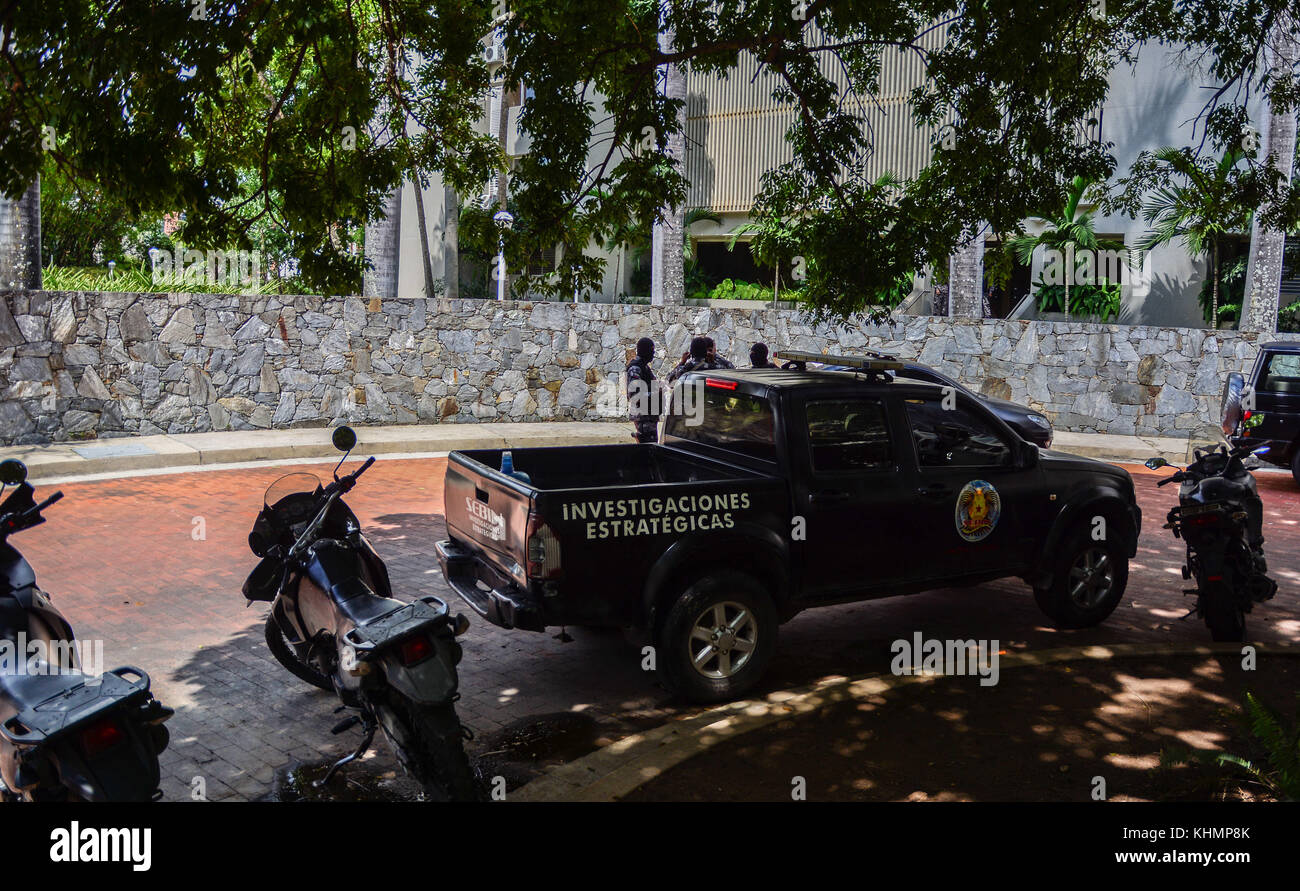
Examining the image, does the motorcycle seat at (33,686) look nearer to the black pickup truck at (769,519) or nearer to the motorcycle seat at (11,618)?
the motorcycle seat at (11,618)

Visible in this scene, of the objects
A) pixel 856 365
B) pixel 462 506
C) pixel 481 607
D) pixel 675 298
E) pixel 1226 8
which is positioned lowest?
pixel 481 607

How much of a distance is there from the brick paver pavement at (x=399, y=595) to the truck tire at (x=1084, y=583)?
15 centimetres

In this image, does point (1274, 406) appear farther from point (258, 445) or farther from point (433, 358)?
point (258, 445)

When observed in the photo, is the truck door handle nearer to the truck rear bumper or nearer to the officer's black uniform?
the truck rear bumper

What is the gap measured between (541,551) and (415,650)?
1.32m

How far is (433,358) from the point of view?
1722 cm

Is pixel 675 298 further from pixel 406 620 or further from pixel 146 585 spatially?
pixel 406 620

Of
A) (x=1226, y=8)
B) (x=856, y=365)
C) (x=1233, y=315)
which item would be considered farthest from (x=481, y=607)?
→ (x=1233, y=315)

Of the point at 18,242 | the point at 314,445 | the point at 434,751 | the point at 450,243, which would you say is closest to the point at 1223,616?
the point at 434,751

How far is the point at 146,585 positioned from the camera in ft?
27.4

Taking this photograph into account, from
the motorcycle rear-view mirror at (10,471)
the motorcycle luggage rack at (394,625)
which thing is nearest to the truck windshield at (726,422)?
the motorcycle luggage rack at (394,625)

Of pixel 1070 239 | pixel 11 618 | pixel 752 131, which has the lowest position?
pixel 11 618

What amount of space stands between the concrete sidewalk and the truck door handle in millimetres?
8375
